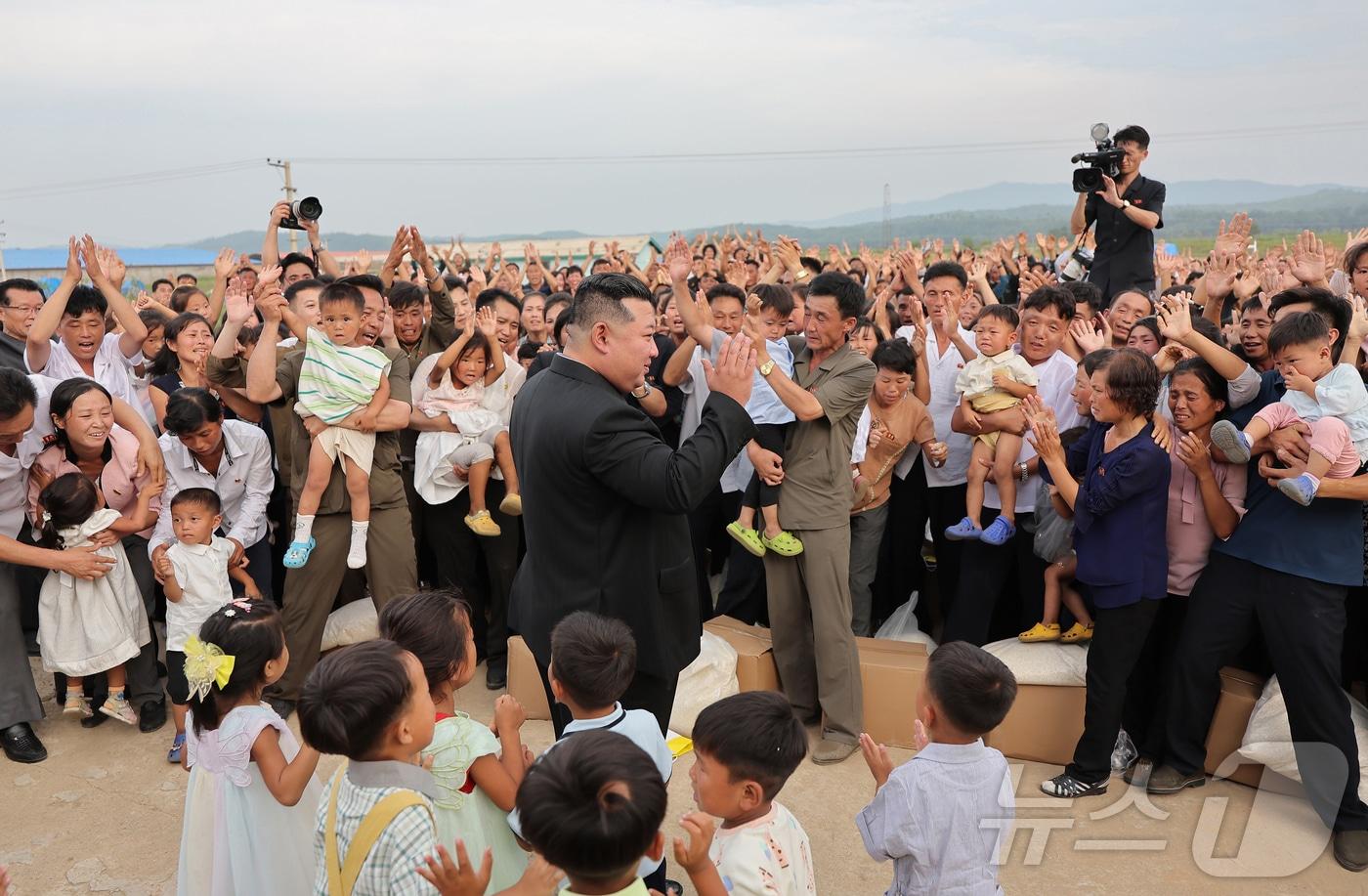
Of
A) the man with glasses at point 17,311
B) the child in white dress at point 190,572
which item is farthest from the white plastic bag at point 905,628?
the man with glasses at point 17,311

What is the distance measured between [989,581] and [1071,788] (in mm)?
1069

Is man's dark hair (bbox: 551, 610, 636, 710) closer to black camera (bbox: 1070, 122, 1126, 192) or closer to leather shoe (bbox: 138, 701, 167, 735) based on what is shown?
leather shoe (bbox: 138, 701, 167, 735)

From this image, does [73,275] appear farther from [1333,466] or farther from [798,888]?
[1333,466]

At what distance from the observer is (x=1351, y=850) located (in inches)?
125

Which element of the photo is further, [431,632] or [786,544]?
[786,544]

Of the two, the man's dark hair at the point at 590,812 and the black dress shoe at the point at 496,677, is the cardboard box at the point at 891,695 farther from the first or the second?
the man's dark hair at the point at 590,812

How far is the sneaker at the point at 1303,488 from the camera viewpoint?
3.04 meters

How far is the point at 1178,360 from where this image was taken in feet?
12.1

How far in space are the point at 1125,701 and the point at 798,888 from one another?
2.39 m

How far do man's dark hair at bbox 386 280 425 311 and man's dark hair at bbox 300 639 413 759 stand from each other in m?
3.31

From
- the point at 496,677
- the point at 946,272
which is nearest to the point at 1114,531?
the point at 946,272

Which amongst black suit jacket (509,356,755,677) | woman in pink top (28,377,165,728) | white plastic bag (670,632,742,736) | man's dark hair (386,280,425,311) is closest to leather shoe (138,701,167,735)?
woman in pink top (28,377,165,728)

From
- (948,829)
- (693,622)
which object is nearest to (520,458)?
(693,622)

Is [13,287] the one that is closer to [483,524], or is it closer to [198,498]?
[198,498]
